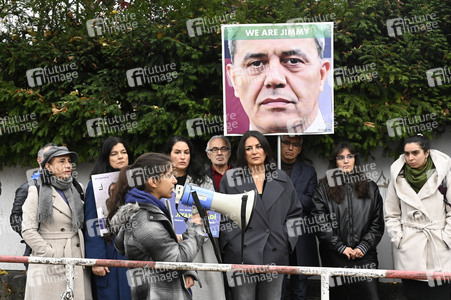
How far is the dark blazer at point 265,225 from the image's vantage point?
175 inches

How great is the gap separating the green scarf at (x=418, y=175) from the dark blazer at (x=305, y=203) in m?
1.02

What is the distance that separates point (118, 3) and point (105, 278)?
4.80m

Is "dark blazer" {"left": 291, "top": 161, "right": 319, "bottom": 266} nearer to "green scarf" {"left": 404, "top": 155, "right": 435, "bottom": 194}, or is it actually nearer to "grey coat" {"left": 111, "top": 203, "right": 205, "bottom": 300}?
"green scarf" {"left": 404, "top": 155, "right": 435, "bottom": 194}

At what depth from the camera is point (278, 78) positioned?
576cm

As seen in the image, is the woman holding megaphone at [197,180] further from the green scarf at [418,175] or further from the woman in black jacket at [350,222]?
the green scarf at [418,175]

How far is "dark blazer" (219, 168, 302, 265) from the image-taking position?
4438mm

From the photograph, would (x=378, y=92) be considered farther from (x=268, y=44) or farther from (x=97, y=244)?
(x=97, y=244)

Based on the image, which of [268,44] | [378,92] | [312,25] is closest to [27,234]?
[268,44]

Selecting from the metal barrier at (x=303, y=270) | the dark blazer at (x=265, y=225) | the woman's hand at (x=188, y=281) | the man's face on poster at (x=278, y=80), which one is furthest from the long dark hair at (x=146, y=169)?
the man's face on poster at (x=278, y=80)

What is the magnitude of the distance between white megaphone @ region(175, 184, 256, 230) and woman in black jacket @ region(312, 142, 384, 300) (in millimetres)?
1469

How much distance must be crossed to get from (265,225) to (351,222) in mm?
1000

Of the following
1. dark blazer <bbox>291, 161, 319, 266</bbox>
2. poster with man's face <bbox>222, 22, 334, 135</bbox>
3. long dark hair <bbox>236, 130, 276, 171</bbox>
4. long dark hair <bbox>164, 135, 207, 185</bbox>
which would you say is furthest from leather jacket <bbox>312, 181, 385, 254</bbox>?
long dark hair <bbox>164, 135, 207, 185</bbox>

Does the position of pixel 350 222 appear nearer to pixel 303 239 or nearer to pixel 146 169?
pixel 303 239

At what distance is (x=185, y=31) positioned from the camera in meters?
6.50
